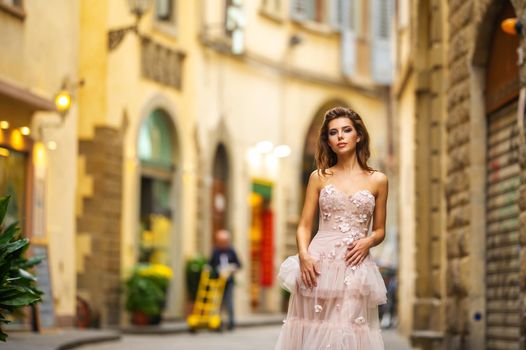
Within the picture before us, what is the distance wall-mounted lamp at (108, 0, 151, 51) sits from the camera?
25.0 metres

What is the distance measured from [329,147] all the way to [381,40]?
32.7 metres

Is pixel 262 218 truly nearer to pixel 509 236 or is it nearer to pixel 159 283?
pixel 159 283

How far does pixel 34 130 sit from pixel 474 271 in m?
7.83

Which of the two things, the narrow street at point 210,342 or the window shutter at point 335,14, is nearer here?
the narrow street at point 210,342

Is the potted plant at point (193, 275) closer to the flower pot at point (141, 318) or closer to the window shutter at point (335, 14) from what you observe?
the flower pot at point (141, 318)

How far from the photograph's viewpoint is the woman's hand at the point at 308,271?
322 inches

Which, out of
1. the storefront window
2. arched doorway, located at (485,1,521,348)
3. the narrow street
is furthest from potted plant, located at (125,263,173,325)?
arched doorway, located at (485,1,521,348)

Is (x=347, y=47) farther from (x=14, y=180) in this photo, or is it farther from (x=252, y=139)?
A: (x=14, y=180)

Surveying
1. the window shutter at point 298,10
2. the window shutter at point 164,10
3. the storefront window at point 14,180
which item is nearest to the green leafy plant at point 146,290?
the storefront window at point 14,180

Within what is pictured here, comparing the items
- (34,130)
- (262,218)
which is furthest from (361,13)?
(34,130)

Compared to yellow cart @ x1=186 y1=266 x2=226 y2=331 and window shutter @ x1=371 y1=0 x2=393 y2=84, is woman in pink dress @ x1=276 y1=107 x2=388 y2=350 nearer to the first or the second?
yellow cart @ x1=186 y1=266 x2=226 y2=331

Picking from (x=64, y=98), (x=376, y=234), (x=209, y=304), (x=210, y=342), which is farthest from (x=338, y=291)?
(x=209, y=304)

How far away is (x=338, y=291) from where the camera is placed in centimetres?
817

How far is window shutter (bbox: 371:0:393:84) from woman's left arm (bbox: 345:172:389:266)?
3215cm
